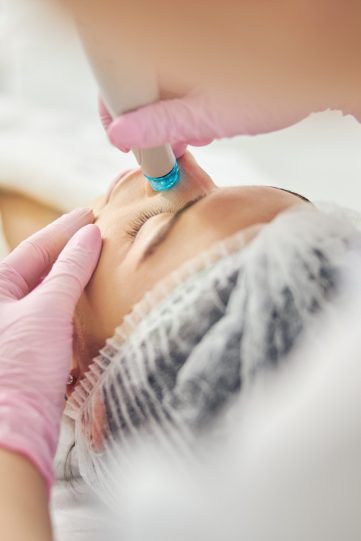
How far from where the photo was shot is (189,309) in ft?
2.70

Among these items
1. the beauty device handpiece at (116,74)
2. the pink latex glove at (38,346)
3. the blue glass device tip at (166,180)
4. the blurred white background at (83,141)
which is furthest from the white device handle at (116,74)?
the blurred white background at (83,141)

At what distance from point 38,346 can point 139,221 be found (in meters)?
0.26

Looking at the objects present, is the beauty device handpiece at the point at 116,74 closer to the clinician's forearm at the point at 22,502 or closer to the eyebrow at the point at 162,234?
the eyebrow at the point at 162,234

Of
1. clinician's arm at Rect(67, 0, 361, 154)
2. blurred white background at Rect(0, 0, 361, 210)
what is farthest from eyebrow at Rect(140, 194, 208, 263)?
blurred white background at Rect(0, 0, 361, 210)

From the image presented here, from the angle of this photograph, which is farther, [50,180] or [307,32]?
[50,180]

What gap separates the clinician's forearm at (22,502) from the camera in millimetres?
783

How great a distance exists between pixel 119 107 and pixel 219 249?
237 mm

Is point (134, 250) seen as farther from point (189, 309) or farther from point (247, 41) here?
point (247, 41)

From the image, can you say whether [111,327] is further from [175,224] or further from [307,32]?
[307,32]

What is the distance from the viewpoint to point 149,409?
829 mm

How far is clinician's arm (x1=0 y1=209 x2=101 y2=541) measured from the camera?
0.82 meters

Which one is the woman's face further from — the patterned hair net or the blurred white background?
the blurred white background

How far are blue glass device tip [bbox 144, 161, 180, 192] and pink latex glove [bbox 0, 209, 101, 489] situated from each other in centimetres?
13

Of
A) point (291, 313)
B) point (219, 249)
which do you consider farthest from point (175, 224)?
point (291, 313)
